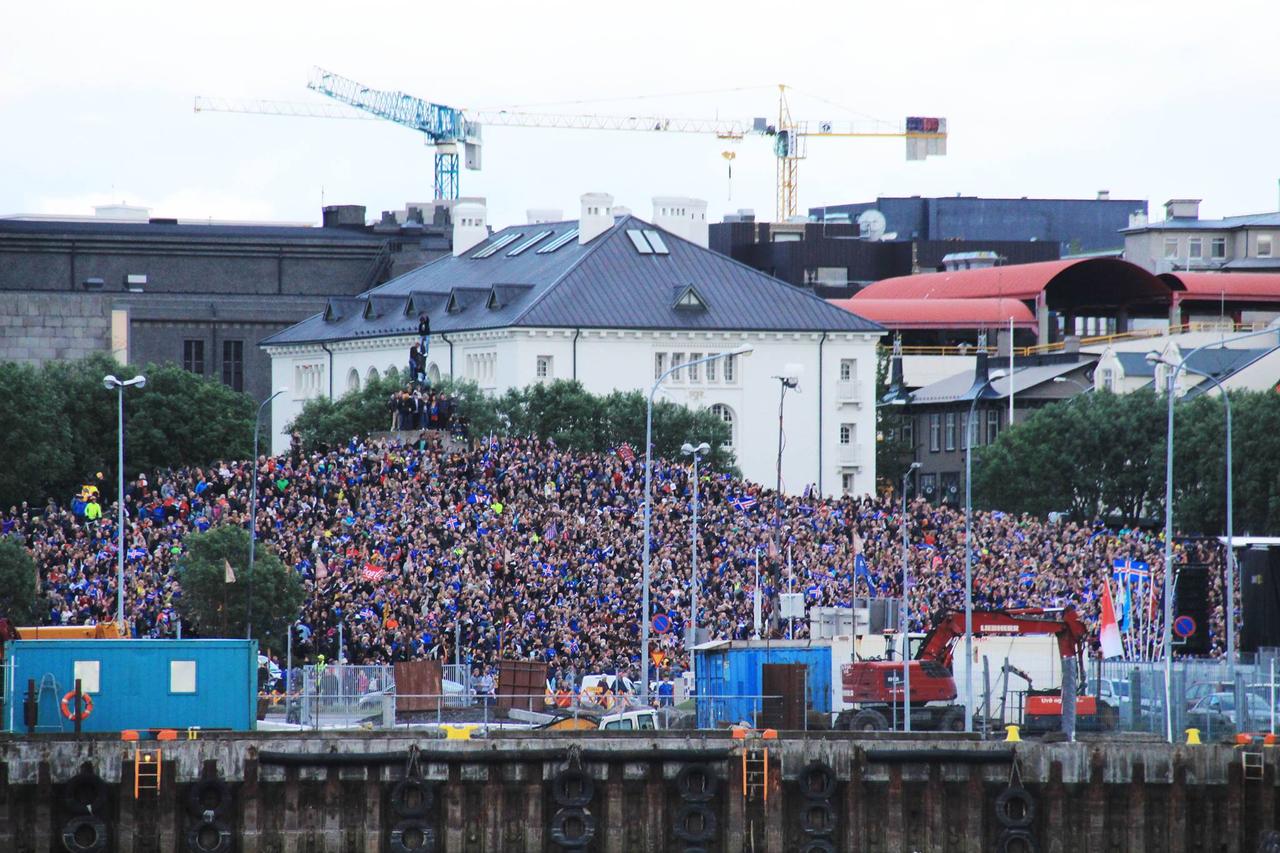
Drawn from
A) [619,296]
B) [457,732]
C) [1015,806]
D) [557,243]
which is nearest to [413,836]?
[457,732]

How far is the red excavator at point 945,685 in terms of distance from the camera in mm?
60000

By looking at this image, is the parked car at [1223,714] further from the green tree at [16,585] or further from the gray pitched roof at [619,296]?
the gray pitched roof at [619,296]

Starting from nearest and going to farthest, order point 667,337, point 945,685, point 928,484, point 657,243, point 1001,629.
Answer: point 945,685, point 1001,629, point 667,337, point 657,243, point 928,484

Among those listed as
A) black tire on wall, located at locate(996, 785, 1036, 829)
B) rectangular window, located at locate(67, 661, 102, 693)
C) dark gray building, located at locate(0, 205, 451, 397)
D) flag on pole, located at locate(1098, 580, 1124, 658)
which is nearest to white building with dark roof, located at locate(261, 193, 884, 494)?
dark gray building, located at locate(0, 205, 451, 397)

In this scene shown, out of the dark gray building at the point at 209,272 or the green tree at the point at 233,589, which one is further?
the dark gray building at the point at 209,272

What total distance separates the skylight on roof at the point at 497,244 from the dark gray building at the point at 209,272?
16770mm

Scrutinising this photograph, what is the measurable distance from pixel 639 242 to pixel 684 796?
82482mm

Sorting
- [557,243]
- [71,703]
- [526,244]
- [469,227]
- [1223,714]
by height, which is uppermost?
[469,227]

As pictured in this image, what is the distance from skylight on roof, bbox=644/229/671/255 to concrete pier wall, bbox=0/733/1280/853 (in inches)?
3176

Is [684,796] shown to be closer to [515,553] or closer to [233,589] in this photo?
[233,589]

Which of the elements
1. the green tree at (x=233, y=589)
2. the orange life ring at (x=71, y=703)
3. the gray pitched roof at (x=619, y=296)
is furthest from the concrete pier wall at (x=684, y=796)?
the gray pitched roof at (x=619, y=296)

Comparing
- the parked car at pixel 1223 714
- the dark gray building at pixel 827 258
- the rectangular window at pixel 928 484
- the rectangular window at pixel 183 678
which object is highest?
the dark gray building at pixel 827 258

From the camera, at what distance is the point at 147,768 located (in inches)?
2018

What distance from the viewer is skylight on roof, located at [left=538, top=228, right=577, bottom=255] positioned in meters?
137
